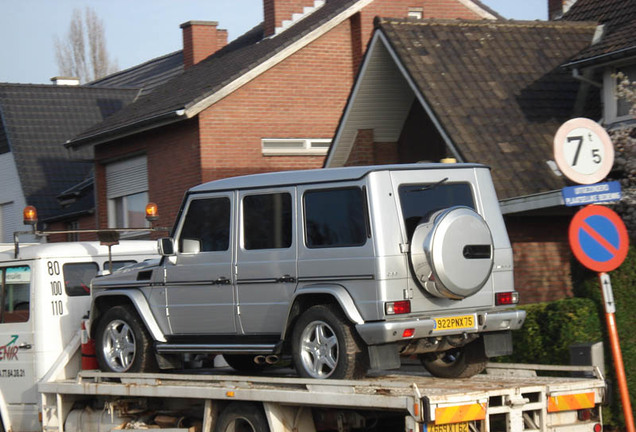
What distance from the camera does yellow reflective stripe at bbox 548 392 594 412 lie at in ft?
28.1

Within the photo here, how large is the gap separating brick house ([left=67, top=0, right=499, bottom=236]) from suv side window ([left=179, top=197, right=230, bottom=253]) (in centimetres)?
1243

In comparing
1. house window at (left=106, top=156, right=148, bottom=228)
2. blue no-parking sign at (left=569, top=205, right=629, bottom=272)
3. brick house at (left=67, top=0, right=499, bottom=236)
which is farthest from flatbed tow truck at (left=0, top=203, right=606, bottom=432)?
house window at (left=106, top=156, right=148, bottom=228)

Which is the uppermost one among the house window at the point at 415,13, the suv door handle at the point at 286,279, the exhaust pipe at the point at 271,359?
the house window at the point at 415,13

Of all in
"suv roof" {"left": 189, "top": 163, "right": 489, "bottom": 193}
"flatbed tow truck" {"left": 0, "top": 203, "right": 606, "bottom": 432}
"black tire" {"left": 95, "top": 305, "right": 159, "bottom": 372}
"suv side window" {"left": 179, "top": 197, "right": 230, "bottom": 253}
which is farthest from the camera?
"black tire" {"left": 95, "top": 305, "right": 159, "bottom": 372}

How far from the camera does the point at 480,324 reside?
928cm

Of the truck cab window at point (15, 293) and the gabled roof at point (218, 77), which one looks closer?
the truck cab window at point (15, 293)

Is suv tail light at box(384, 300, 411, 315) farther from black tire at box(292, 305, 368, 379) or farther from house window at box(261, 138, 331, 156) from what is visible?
house window at box(261, 138, 331, 156)

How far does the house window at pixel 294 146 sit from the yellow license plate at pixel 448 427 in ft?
53.7

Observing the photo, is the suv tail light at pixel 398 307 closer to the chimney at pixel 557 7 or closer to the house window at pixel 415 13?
the chimney at pixel 557 7

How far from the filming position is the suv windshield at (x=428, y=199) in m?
9.04

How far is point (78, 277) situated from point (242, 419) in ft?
11.3

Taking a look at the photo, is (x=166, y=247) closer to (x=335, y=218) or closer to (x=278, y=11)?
(x=335, y=218)

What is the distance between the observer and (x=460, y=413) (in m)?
7.88

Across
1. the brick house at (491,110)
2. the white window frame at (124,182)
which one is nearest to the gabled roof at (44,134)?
the white window frame at (124,182)
